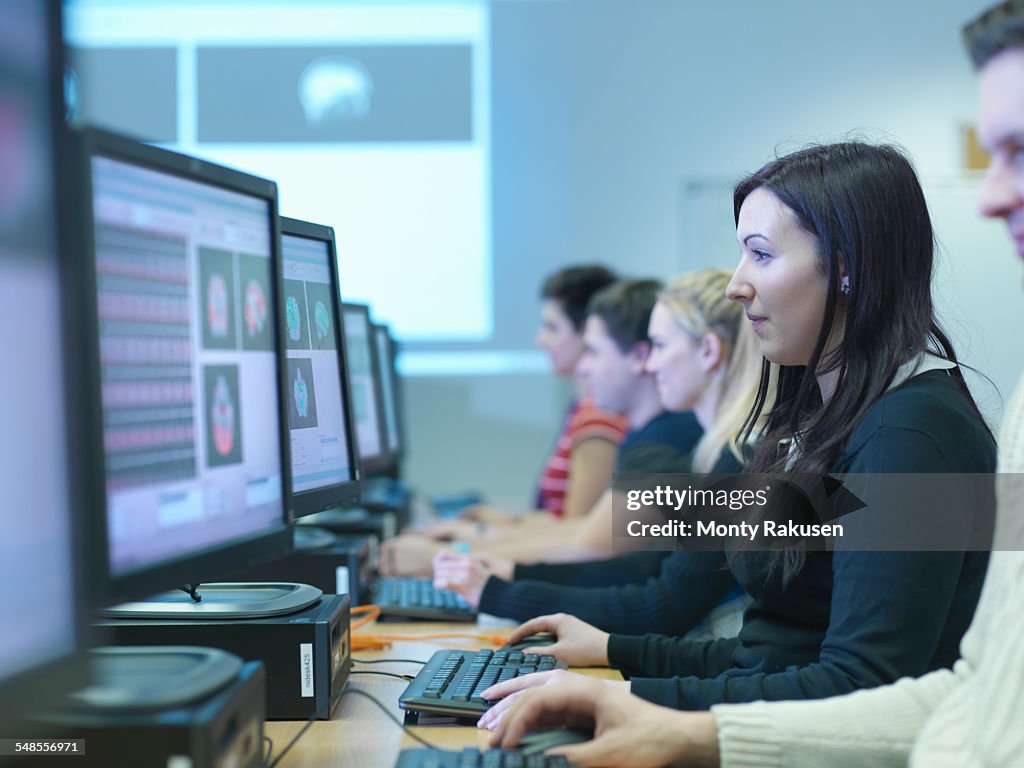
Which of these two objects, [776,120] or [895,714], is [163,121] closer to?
[776,120]

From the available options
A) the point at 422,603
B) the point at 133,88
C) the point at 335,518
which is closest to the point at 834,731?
the point at 422,603

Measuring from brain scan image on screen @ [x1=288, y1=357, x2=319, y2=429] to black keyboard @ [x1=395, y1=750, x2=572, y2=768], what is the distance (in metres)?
0.46

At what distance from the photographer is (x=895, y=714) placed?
96 cm

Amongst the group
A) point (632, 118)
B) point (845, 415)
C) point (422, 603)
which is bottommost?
point (422, 603)

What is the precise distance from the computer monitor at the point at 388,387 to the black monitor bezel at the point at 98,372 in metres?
1.59

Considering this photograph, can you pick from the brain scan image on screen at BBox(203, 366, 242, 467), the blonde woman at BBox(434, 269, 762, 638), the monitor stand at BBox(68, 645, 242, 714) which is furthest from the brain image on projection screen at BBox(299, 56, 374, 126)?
the monitor stand at BBox(68, 645, 242, 714)

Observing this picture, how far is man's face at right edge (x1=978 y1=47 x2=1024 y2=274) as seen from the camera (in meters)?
0.84

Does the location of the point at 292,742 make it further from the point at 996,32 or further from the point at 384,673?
the point at 996,32

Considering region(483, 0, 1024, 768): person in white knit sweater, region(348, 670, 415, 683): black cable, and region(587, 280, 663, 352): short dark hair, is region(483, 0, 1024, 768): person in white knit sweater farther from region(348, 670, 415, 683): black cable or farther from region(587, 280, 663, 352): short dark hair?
region(587, 280, 663, 352): short dark hair

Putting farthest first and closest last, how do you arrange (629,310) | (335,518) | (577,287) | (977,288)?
(577,287) < (629,310) < (335,518) < (977,288)

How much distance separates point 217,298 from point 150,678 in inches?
13.9

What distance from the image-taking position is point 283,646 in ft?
3.80

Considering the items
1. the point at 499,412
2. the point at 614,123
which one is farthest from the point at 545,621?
the point at 614,123

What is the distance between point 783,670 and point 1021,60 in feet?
2.41
